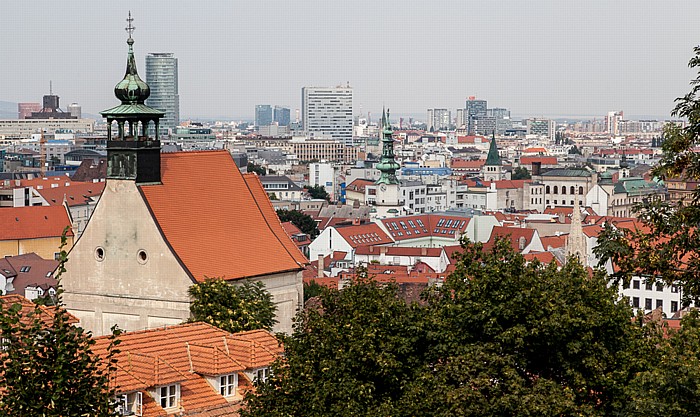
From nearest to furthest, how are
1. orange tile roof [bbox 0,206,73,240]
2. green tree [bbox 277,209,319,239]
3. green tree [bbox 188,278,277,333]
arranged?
1. green tree [bbox 188,278,277,333]
2. orange tile roof [bbox 0,206,73,240]
3. green tree [bbox 277,209,319,239]

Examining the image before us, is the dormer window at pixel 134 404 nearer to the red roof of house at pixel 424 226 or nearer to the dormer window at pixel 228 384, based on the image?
the dormer window at pixel 228 384

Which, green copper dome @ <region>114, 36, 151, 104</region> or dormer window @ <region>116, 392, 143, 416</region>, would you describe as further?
green copper dome @ <region>114, 36, 151, 104</region>

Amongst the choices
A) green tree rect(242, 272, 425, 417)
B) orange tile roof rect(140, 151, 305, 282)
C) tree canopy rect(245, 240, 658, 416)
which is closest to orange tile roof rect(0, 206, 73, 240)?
orange tile roof rect(140, 151, 305, 282)

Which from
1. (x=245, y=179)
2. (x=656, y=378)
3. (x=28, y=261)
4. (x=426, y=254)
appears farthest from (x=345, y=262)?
(x=656, y=378)

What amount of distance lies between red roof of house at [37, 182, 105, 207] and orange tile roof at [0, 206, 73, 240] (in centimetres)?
2653

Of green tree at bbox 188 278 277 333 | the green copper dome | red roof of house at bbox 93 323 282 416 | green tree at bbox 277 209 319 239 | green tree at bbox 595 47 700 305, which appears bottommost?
green tree at bbox 277 209 319 239

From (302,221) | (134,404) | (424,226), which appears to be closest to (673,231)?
(134,404)

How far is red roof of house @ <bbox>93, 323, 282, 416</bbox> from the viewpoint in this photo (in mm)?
29500

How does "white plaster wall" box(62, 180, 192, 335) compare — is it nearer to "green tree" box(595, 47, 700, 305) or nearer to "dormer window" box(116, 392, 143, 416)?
"dormer window" box(116, 392, 143, 416)

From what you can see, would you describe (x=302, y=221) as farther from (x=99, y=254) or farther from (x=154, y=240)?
(x=154, y=240)

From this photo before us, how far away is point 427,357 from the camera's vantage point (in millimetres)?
27359

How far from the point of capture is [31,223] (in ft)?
335

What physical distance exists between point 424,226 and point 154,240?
308 ft

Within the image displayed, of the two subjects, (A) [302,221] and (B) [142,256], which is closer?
(B) [142,256]
